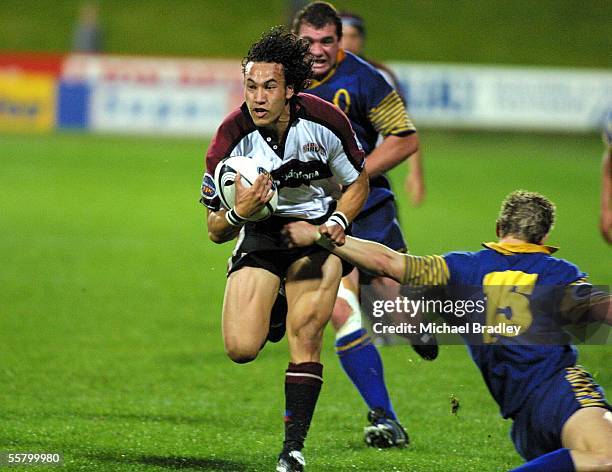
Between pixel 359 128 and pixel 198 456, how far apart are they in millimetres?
2232

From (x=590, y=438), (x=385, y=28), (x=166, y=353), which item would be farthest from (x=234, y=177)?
(x=385, y=28)

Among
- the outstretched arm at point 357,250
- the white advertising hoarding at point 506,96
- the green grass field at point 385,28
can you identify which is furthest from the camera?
the green grass field at point 385,28

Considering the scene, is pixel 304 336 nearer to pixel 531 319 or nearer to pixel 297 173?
pixel 297 173

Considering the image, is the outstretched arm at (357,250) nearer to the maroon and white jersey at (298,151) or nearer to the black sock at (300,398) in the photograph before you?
the maroon and white jersey at (298,151)

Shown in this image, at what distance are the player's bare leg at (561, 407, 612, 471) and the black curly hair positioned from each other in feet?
6.43

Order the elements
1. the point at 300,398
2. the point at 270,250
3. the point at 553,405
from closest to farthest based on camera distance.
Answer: the point at 553,405 < the point at 300,398 < the point at 270,250

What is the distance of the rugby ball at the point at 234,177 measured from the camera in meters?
4.79

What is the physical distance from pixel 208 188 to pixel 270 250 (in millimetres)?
453

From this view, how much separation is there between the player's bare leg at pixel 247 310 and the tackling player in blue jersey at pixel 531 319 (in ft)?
2.82

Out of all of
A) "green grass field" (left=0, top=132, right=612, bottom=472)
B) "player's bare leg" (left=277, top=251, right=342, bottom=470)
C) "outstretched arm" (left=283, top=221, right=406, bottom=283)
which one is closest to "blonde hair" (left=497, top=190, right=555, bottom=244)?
"outstretched arm" (left=283, top=221, right=406, bottom=283)

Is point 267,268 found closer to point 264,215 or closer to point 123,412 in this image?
point 264,215

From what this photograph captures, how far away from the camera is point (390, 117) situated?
21.0ft

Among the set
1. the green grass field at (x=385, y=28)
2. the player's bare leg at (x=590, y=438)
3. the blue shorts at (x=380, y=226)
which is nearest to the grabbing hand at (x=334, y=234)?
the player's bare leg at (x=590, y=438)

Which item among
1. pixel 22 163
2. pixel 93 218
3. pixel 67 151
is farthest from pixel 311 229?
pixel 67 151
